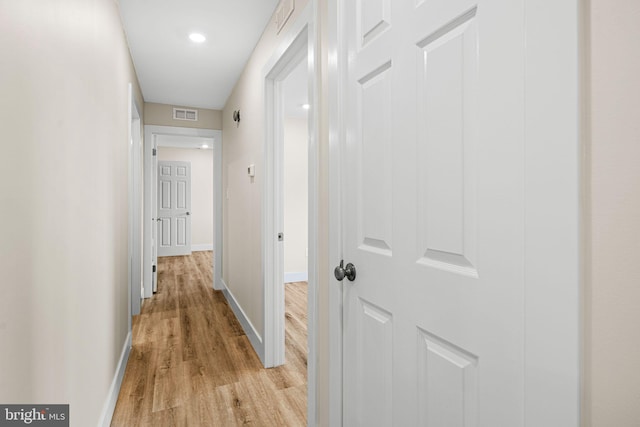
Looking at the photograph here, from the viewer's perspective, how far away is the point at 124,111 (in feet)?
8.03

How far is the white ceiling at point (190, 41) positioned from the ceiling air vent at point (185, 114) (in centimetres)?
42

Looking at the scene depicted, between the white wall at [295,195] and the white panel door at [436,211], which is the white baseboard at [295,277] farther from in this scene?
the white panel door at [436,211]

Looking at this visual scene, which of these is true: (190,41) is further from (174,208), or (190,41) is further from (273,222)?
(174,208)

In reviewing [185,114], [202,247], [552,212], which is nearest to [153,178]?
[185,114]

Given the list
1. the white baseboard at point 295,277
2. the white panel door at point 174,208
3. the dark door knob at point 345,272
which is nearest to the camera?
the dark door knob at point 345,272

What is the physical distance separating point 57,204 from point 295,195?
3997 millimetres

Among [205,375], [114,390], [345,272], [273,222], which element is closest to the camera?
[345,272]

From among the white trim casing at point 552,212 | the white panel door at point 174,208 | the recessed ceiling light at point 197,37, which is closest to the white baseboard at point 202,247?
the white panel door at point 174,208

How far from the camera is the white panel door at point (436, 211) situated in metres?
0.69

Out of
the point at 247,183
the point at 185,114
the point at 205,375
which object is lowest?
the point at 205,375

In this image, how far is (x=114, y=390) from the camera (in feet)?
6.28

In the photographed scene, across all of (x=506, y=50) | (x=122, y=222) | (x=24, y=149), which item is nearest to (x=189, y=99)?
(x=122, y=222)

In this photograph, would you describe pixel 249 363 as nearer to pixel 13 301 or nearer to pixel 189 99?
pixel 13 301

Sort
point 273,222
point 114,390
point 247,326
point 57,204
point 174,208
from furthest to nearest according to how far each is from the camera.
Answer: point 174,208 → point 247,326 → point 273,222 → point 114,390 → point 57,204
